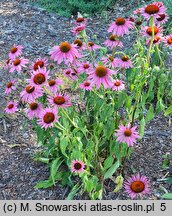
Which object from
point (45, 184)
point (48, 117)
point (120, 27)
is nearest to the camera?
point (48, 117)

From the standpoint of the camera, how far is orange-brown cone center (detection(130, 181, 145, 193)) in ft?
6.66

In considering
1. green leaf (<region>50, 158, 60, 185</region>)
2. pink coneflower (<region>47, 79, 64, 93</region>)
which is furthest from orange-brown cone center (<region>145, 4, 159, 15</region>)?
green leaf (<region>50, 158, 60, 185</region>)

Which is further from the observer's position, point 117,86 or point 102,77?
point 117,86

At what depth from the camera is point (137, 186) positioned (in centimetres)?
205

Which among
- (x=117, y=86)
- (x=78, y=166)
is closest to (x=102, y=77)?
(x=117, y=86)

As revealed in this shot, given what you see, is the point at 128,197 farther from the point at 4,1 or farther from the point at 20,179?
the point at 4,1

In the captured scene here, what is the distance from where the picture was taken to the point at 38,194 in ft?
7.65

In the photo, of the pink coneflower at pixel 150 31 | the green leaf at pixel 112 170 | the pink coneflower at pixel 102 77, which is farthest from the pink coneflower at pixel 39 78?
the pink coneflower at pixel 150 31

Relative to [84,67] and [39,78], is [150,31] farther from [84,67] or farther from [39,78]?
[39,78]

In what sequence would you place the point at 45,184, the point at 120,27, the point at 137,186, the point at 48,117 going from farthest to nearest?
the point at 45,184
the point at 120,27
the point at 137,186
the point at 48,117

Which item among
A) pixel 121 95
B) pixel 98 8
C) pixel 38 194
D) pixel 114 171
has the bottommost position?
pixel 38 194

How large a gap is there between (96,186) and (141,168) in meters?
0.39

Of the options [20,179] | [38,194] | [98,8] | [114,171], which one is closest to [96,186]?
[114,171]

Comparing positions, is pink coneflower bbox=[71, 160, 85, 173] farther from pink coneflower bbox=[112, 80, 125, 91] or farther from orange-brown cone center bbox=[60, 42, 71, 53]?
orange-brown cone center bbox=[60, 42, 71, 53]
